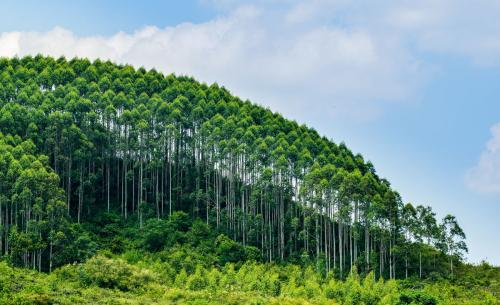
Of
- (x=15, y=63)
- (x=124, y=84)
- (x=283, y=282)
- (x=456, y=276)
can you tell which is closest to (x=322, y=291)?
(x=283, y=282)

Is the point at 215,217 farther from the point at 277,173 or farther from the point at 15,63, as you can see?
the point at 15,63

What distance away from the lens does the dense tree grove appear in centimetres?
5747

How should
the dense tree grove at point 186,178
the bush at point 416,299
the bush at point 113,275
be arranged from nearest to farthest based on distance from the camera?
the bush at point 416,299 → the bush at point 113,275 → the dense tree grove at point 186,178

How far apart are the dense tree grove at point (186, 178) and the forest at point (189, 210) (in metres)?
0.12

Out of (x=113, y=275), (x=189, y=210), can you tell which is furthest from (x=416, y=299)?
(x=189, y=210)

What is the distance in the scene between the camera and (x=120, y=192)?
229ft

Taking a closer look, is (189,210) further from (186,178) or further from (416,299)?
(416,299)

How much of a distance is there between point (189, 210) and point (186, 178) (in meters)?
2.57

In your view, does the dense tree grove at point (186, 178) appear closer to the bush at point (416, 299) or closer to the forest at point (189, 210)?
the forest at point (189, 210)

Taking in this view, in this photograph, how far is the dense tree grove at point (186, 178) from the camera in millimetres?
57469

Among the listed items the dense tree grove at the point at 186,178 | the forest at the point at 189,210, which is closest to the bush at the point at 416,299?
the forest at the point at 189,210

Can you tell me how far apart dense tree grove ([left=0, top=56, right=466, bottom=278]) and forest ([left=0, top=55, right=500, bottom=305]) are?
0.12 metres

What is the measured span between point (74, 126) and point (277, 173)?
14.8 m

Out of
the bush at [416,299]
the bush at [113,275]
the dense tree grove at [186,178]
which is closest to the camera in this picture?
the bush at [416,299]
